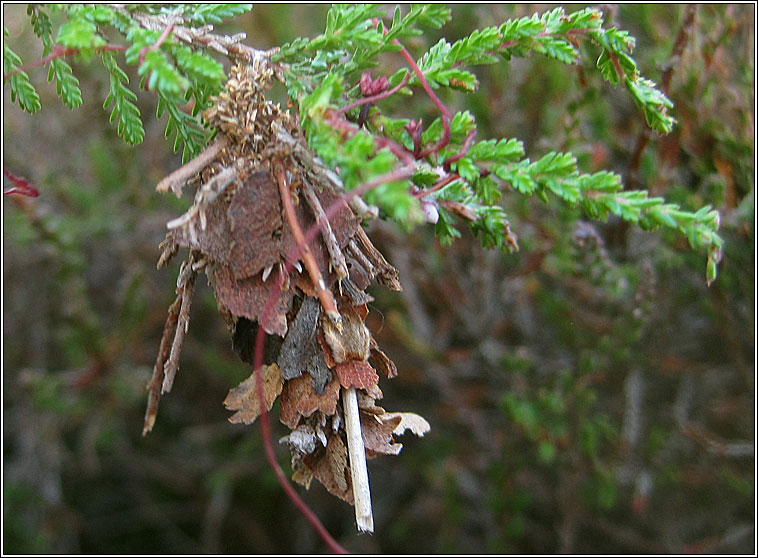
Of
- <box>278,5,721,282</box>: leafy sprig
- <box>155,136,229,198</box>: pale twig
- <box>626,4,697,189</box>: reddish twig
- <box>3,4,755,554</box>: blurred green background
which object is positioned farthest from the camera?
<box>3,4,755,554</box>: blurred green background

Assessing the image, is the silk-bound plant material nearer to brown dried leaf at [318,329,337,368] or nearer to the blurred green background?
brown dried leaf at [318,329,337,368]

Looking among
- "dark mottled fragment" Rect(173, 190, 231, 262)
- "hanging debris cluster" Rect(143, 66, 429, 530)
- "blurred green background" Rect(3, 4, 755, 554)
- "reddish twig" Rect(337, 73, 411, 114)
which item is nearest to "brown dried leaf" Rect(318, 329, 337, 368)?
"hanging debris cluster" Rect(143, 66, 429, 530)

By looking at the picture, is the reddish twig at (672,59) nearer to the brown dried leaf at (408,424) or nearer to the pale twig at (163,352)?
the brown dried leaf at (408,424)

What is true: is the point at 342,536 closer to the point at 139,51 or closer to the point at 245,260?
the point at 245,260

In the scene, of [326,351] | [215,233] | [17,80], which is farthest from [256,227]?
[17,80]

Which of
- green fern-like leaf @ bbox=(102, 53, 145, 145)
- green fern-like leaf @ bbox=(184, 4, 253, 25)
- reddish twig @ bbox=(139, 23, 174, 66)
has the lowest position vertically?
green fern-like leaf @ bbox=(102, 53, 145, 145)

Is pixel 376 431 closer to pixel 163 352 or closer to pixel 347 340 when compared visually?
pixel 347 340
